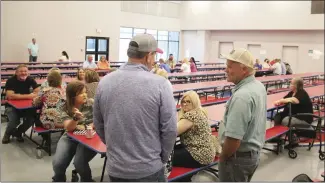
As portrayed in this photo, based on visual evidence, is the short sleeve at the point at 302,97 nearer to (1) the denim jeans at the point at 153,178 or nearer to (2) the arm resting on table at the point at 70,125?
(2) the arm resting on table at the point at 70,125

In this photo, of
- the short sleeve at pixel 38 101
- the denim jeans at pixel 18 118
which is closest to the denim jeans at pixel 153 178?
the short sleeve at pixel 38 101

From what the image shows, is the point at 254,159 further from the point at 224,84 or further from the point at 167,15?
the point at 167,15

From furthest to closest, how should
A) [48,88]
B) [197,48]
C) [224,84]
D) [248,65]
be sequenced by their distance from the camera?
[197,48] < [224,84] < [48,88] < [248,65]

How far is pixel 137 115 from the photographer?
61.7 inches

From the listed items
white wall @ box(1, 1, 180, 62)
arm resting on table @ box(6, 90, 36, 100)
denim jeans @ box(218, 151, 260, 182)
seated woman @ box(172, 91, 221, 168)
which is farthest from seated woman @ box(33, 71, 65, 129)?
white wall @ box(1, 1, 180, 62)

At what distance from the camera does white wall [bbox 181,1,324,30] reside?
639 inches

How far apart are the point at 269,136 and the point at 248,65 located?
2445 millimetres

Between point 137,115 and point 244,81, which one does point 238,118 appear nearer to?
point 244,81

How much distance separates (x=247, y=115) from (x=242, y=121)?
0.05m

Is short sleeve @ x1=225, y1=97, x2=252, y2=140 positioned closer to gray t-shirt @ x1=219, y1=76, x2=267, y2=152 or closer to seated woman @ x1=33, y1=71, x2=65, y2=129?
gray t-shirt @ x1=219, y1=76, x2=267, y2=152

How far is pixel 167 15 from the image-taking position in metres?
19.1

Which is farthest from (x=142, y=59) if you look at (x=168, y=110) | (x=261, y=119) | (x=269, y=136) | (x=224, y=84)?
(x=224, y=84)

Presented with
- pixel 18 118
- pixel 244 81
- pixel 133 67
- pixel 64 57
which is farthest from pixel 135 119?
pixel 64 57

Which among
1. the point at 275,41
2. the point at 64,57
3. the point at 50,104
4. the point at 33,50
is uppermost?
the point at 275,41
